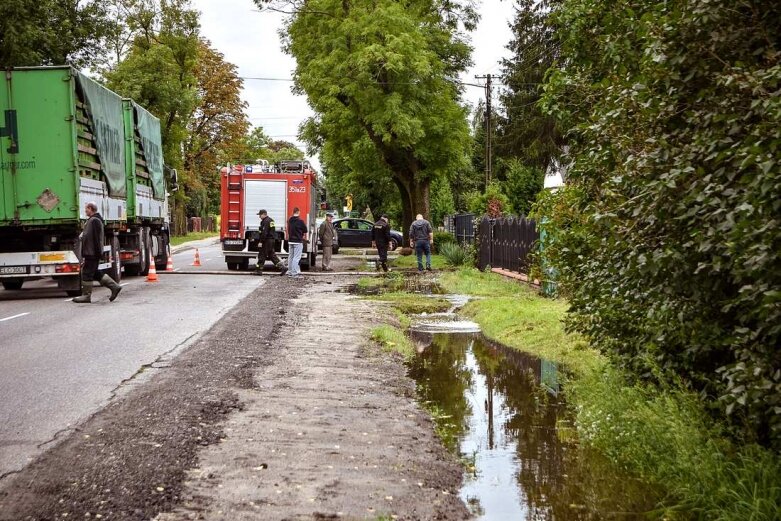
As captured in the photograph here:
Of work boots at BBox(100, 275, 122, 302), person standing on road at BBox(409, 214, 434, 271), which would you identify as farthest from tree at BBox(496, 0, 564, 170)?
work boots at BBox(100, 275, 122, 302)

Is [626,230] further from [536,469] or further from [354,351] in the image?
[354,351]

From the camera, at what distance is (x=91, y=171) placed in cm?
1783

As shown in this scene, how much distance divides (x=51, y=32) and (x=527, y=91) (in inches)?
928

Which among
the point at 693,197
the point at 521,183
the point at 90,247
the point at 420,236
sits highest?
the point at 521,183

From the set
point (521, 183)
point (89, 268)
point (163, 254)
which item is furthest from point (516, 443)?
point (521, 183)

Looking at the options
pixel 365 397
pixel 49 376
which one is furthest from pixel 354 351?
pixel 49 376

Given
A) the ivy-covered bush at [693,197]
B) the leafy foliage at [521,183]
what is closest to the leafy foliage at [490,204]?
the leafy foliage at [521,183]

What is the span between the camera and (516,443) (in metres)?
6.73

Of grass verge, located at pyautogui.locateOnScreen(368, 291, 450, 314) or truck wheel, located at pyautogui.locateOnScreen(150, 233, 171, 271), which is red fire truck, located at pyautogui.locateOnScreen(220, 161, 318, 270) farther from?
grass verge, located at pyautogui.locateOnScreen(368, 291, 450, 314)

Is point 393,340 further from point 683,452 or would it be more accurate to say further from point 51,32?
point 51,32

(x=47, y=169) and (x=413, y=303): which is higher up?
(x=47, y=169)

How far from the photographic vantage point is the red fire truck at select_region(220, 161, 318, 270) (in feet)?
87.3

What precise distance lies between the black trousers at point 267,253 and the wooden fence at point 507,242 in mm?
5758

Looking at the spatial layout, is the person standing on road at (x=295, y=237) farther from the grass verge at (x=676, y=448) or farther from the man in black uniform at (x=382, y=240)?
the grass verge at (x=676, y=448)
